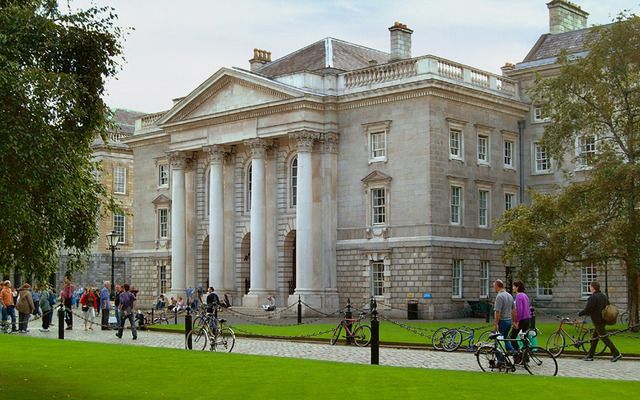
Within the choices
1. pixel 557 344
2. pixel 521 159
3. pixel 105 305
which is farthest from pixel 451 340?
pixel 521 159

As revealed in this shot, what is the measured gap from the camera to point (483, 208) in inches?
1934

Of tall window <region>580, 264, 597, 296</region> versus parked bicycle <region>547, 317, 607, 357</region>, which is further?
tall window <region>580, 264, 597, 296</region>

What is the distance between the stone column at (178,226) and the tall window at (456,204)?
16455 mm

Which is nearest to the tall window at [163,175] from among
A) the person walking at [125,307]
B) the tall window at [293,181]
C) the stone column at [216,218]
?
the stone column at [216,218]

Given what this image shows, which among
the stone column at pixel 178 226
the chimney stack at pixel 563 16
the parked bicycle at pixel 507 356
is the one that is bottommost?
the parked bicycle at pixel 507 356

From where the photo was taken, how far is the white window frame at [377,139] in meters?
47.5

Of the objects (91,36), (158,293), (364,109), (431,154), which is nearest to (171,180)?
(158,293)

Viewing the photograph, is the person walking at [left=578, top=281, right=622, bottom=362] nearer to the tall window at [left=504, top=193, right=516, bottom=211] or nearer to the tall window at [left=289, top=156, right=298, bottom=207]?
the tall window at [left=504, top=193, right=516, bottom=211]

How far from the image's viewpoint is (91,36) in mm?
16953

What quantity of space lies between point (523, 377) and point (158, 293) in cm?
4450

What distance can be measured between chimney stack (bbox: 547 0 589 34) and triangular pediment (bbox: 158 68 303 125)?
1700 centimetres

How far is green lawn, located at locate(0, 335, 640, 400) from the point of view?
607 inches

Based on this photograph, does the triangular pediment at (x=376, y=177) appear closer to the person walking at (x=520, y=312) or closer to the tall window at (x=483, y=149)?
the tall window at (x=483, y=149)

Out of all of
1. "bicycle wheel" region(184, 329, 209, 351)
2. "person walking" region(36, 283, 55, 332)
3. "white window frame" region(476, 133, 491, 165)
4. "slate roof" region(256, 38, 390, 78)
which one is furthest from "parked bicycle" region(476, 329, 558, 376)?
"slate roof" region(256, 38, 390, 78)
